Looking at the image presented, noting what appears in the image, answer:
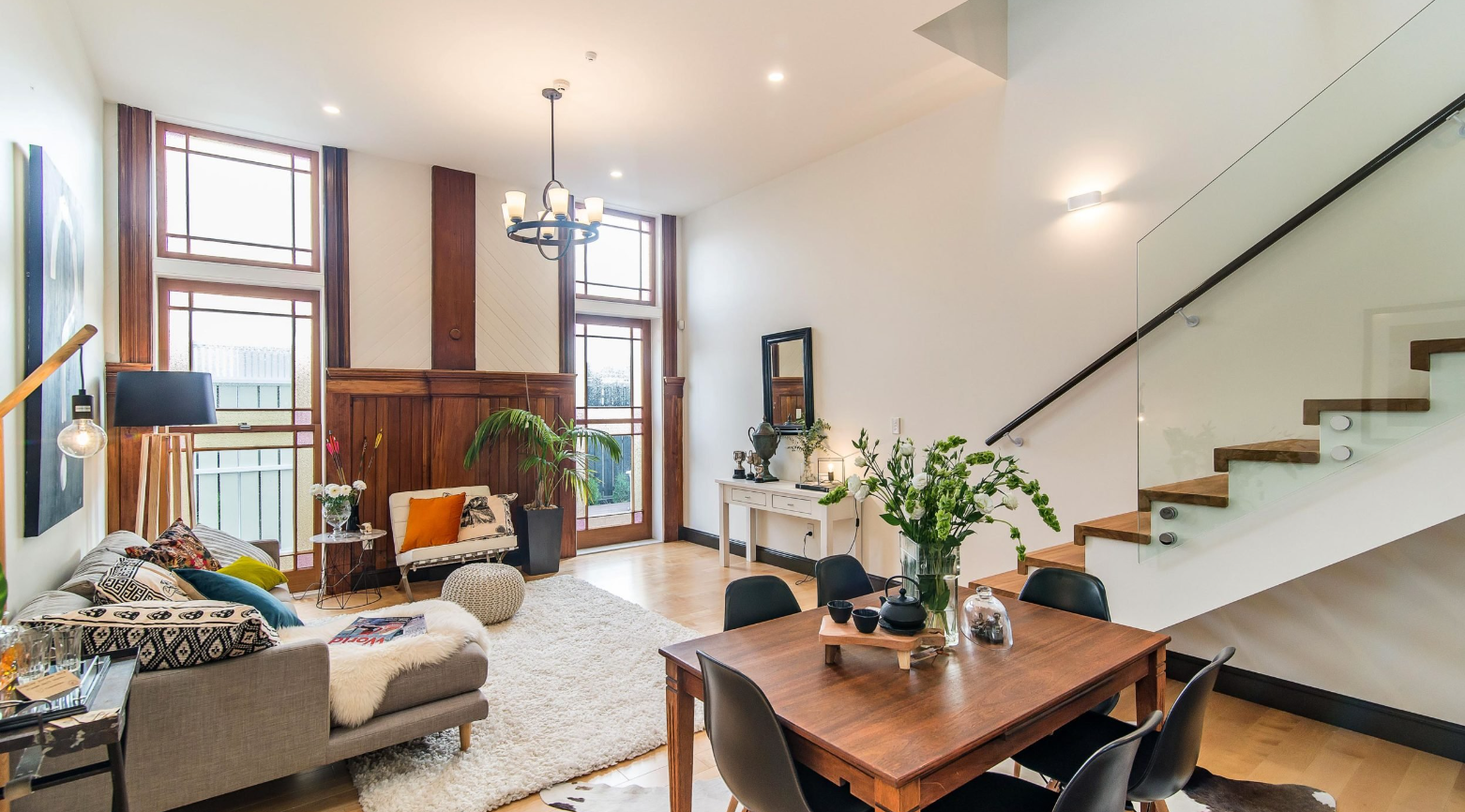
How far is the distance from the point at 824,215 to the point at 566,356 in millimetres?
2616

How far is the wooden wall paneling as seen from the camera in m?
6.81

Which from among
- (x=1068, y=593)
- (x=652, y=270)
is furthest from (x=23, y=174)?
(x=652, y=270)

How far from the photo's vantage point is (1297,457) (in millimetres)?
2268

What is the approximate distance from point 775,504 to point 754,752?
12.4ft

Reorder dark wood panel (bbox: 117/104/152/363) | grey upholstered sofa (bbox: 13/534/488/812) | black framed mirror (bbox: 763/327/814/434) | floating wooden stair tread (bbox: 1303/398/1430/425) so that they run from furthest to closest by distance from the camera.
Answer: black framed mirror (bbox: 763/327/814/434)
dark wood panel (bbox: 117/104/152/363)
floating wooden stair tread (bbox: 1303/398/1430/425)
grey upholstered sofa (bbox: 13/534/488/812)

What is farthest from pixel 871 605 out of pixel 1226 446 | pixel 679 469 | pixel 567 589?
pixel 679 469

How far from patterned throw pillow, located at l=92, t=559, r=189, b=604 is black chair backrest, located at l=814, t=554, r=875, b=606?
7.66 ft

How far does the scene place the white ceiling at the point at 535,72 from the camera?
10.8 ft

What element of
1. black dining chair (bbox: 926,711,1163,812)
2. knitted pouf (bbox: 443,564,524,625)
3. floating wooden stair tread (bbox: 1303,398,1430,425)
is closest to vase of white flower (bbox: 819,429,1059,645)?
black dining chair (bbox: 926,711,1163,812)

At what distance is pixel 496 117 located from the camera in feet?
14.7

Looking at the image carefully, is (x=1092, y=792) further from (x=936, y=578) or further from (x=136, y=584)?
(x=136, y=584)

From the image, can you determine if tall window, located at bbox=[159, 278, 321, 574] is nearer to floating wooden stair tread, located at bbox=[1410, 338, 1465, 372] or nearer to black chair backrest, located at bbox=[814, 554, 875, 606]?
black chair backrest, located at bbox=[814, 554, 875, 606]

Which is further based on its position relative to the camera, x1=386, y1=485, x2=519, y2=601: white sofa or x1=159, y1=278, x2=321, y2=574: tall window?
x1=386, y1=485, x2=519, y2=601: white sofa

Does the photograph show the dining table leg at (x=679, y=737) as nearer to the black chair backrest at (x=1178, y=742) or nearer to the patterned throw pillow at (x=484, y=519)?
the black chair backrest at (x=1178, y=742)
